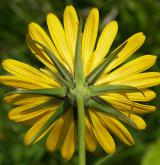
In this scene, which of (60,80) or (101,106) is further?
(60,80)

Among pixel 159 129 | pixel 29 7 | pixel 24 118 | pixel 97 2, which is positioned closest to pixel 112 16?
pixel 97 2

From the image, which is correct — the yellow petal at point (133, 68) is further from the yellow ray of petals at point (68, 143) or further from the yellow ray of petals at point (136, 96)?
the yellow ray of petals at point (68, 143)

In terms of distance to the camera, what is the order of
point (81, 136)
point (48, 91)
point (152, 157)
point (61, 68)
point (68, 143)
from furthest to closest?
point (68, 143), point (152, 157), point (61, 68), point (48, 91), point (81, 136)

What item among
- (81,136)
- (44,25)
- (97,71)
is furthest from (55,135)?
(44,25)

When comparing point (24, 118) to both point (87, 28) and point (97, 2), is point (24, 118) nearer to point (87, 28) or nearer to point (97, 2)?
point (87, 28)

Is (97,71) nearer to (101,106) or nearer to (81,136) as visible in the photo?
(101,106)
